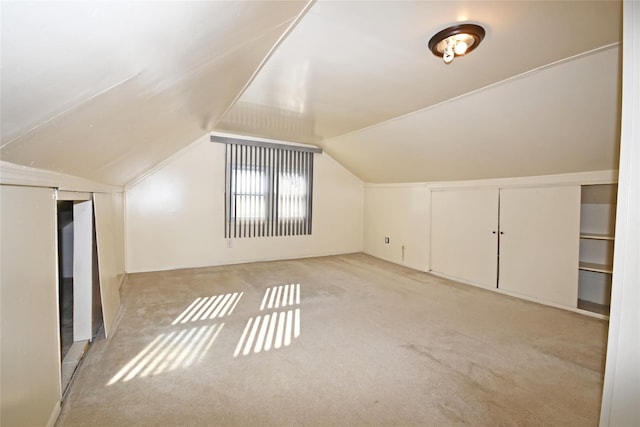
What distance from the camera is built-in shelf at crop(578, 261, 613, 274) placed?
2934 millimetres

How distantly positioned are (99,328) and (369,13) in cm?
333

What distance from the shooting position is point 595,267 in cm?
305

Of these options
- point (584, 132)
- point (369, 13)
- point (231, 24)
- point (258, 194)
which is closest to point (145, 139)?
point (231, 24)

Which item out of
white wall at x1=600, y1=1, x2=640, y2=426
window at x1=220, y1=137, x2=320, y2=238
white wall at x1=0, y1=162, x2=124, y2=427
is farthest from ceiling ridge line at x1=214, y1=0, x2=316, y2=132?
window at x1=220, y1=137, x2=320, y2=238

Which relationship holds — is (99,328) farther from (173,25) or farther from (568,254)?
(568,254)

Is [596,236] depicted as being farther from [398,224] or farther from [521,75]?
[398,224]

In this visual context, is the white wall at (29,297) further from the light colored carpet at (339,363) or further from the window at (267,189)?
the window at (267,189)

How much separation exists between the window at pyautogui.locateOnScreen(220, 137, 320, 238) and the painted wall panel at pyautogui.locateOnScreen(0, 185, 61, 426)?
345 centimetres

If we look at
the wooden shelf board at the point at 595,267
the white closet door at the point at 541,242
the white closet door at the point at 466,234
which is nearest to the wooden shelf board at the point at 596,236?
the white closet door at the point at 541,242

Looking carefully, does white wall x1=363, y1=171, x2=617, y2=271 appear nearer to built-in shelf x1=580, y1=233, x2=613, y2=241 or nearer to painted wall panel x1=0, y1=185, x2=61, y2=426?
built-in shelf x1=580, y1=233, x2=613, y2=241

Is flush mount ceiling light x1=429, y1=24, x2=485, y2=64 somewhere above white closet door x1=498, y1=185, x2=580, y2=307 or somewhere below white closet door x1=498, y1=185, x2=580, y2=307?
above

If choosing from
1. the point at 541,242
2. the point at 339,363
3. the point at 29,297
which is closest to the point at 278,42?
the point at 29,297

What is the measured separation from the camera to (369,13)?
161cm

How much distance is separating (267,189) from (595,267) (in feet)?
15.4
